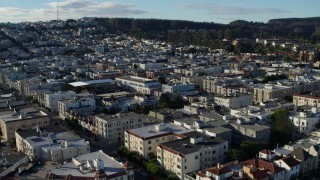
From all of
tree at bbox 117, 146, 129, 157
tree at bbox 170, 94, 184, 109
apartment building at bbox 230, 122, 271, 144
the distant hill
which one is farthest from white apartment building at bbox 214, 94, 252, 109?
the distant hill

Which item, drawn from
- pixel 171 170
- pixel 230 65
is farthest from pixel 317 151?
pixel 230 65

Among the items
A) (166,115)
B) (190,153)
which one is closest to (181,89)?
(166,115)

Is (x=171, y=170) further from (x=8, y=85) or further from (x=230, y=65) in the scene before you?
(x=230, y=65)

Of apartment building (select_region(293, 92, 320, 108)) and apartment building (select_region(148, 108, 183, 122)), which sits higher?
apartment building (select_region(293, 92, 320, 108))

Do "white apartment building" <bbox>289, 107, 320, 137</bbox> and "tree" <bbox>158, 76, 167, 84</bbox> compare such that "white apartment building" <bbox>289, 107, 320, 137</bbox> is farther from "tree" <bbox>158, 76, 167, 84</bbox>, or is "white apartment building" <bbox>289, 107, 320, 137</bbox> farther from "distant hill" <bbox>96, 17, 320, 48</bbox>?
"distant hill" <bbox>96, 17, 320, 48</bbox>

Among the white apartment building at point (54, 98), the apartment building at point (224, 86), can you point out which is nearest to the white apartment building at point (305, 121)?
the apartment building at point (224, 86)

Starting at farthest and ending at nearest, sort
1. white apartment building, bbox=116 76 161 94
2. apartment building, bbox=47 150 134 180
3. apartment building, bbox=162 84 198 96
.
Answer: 1. white apartment building, bbox=116 76 161 94
2. apartment building, bbox=162 84 198 96
3. apartment building, bbox=47 150 134 180
